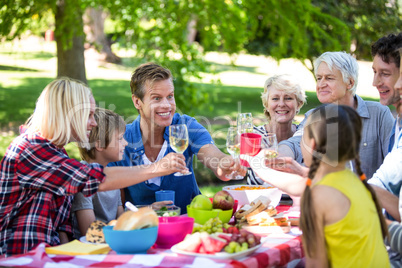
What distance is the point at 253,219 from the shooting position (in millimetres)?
3150

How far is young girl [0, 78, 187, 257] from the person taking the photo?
9.58 ft

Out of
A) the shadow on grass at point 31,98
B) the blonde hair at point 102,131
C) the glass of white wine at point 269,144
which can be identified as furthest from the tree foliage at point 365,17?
the glass of white wine at point 269,144

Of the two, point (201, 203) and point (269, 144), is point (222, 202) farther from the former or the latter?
point (269, 144)

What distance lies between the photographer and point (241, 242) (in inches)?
102

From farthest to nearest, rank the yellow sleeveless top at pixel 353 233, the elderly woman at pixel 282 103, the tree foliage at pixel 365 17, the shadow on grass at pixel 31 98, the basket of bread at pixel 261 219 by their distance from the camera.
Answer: the tree foliage at pixel 365 17
the shadow on grass at pixel 31 98
the elderly woman at pixel 282 103
the basket of bread at pixel 261 219
the yellow sleeveless top at pixel 353 233

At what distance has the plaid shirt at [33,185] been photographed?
2918 mm

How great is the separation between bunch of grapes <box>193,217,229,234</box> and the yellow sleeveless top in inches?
25.3

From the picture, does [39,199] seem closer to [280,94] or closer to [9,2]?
[280,94]

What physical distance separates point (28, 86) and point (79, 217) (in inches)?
749

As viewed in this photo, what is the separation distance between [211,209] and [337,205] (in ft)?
3.28

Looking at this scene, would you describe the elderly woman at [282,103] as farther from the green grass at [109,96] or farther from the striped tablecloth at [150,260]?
the green grass at [109,96]

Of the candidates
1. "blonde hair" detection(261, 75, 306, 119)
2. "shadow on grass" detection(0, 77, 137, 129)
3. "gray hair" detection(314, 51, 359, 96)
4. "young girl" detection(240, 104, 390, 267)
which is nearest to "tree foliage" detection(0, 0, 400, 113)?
"shadow on grass" detection(0, 77, 137, 129)

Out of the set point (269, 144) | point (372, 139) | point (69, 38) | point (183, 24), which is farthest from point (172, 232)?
point (69, 38)

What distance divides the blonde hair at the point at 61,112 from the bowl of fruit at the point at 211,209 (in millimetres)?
873
